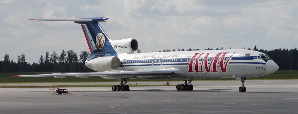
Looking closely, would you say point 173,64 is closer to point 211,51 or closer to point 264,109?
point 211,51

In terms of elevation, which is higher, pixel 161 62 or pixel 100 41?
pixel 100 41

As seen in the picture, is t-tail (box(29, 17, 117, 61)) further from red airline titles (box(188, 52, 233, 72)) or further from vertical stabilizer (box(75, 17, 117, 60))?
red airline titles (box(188, 52, 233, 72))

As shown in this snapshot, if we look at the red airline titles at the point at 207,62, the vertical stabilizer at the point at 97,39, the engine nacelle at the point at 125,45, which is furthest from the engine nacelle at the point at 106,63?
the red airline titles at the point at 207,62

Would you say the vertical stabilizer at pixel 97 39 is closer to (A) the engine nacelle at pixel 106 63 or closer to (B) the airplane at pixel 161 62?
(B) the airplane at pixel 161 62

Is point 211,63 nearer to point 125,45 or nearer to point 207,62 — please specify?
point 207,62

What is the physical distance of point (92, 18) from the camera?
63.7 metres

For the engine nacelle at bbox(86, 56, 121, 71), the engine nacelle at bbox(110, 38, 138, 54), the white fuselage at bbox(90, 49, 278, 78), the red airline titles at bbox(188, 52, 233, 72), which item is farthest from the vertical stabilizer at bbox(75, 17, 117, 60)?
the red airline titles at bbox(188, 52, 233, 72)

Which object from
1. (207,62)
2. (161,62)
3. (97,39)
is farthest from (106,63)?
(207,62)

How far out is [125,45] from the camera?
6291 centimetres

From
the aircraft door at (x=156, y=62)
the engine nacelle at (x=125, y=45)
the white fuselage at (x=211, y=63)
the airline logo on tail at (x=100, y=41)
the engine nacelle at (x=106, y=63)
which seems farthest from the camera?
the airline logo on tail at (x=100, y=41)

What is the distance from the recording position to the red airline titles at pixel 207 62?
51406 millimetres

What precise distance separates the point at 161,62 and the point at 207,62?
656cm

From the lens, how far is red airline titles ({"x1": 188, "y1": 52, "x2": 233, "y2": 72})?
5141 centimetres

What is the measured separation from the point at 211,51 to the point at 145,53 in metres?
9.14
